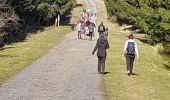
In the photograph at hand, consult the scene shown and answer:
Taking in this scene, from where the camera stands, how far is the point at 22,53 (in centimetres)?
3641

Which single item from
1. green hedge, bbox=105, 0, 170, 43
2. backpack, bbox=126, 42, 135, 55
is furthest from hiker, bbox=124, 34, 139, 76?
green hedge, bbox=105, 0, 170, 43

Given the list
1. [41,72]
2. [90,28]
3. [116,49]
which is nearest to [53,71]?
[41,72]

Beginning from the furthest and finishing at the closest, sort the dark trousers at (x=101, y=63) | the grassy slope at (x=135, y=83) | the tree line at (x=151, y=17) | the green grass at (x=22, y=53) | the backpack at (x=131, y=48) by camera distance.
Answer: the tree line at (x=151, y=17) → the green grass at (x=22, y=53) → the dark trousers at (x=101, y=63) → the backpack at (x=131, y=48) → the grassy slope at (x=135, y=83)

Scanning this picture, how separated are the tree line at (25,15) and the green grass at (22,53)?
4.94ft

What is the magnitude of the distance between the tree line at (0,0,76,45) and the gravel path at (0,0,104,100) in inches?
378

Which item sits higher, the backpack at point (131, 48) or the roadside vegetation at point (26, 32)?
the backpack at point (131, 48)

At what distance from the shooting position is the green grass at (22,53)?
90.2 feet

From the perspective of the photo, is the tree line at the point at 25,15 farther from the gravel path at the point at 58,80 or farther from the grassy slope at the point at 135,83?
the grassy slope at the point at 135,83

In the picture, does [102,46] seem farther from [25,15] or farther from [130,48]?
[25,15]

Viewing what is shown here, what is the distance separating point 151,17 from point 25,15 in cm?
1554

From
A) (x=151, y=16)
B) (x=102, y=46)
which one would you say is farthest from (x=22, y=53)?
(x=151, y=16)

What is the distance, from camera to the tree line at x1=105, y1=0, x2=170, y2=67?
4519 cm

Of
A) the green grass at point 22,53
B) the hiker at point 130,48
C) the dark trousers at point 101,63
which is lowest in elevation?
the green grass at point 22,53

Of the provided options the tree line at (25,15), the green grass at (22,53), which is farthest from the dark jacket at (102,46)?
the tree line at (25,15)
